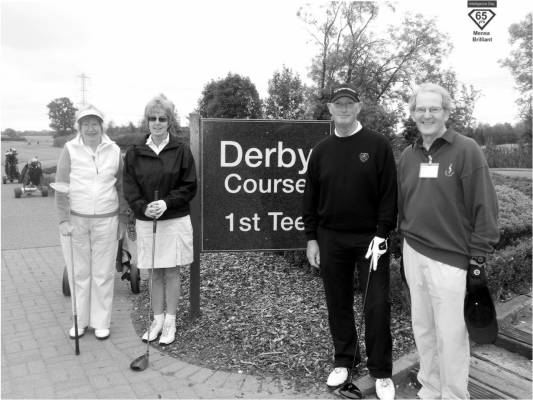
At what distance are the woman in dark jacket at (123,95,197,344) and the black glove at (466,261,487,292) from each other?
84.3 inches

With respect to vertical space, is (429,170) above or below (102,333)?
above

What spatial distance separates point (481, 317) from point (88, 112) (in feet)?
10.6

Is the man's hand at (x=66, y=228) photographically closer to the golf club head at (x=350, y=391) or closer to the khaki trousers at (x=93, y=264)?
the khaki trousers at (x=93, y=264)

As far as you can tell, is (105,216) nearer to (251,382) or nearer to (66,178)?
(66,178)

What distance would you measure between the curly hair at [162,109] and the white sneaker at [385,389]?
2.49 meters

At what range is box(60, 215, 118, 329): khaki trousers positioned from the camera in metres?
3.83

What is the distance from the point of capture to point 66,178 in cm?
375

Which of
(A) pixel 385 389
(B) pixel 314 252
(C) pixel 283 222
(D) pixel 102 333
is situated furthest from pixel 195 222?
(A) pixel 385 389

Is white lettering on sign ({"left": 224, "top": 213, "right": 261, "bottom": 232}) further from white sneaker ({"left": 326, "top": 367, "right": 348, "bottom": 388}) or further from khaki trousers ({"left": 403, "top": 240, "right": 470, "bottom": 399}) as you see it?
khaki trousers ({"left": 403, "top": 240, "right": 470, "bottom": 399})

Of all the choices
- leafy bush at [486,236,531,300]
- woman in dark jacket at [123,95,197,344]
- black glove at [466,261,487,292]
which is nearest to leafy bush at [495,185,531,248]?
leafy bush at [486,236,531,300]

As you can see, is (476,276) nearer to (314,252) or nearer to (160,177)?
(314,252)

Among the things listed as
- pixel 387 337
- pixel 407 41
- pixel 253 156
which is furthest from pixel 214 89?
pixel 387 337

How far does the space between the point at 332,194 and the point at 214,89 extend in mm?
24266

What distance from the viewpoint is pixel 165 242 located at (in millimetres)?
3707
